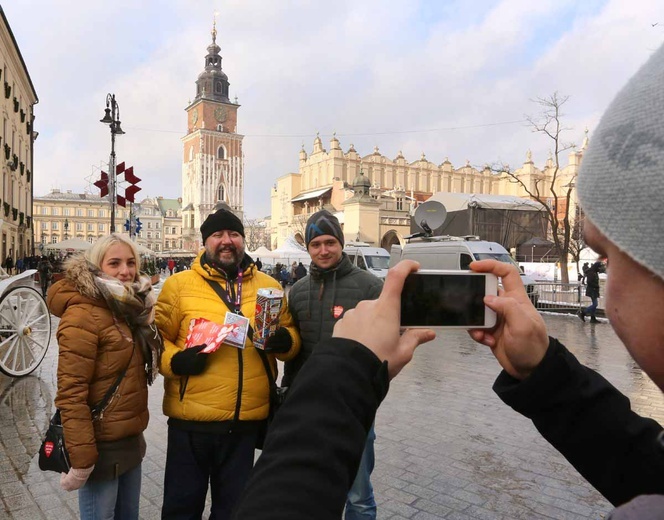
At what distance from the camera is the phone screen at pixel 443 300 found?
1.24m

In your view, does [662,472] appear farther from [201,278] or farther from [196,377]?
[201,278]

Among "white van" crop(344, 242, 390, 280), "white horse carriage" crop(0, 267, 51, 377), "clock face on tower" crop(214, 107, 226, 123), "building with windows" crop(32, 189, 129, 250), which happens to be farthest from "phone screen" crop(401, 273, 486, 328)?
"clock face on tower" crop(214, 107, 226, 123)

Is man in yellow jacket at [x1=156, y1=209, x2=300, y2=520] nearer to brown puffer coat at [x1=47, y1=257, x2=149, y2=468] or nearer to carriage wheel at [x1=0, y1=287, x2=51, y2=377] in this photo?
brown puffer coat at [x1=47, y1=257, x2=149, y2=468]

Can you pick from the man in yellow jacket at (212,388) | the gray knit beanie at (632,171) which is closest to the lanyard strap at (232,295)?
the man in yellow jacket at (212,388)

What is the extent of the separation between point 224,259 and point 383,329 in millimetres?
2270

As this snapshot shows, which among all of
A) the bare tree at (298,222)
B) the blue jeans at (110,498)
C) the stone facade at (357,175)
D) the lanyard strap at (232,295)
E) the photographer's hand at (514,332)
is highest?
the stone facade at (357,175)

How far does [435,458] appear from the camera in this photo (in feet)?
14.9

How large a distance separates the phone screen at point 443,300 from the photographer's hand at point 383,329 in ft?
0.51

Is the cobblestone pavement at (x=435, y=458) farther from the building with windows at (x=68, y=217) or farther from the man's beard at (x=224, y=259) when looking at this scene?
the building with windows at (x=68, y=217)

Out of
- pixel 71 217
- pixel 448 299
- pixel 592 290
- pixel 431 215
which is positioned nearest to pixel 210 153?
pixel 71 217

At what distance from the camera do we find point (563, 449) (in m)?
1.29

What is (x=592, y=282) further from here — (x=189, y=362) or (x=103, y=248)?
(x=103, y=248)

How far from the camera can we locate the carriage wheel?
7039 millimetres

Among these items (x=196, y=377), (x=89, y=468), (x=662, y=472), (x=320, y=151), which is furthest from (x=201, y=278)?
(x=320, y=151)
